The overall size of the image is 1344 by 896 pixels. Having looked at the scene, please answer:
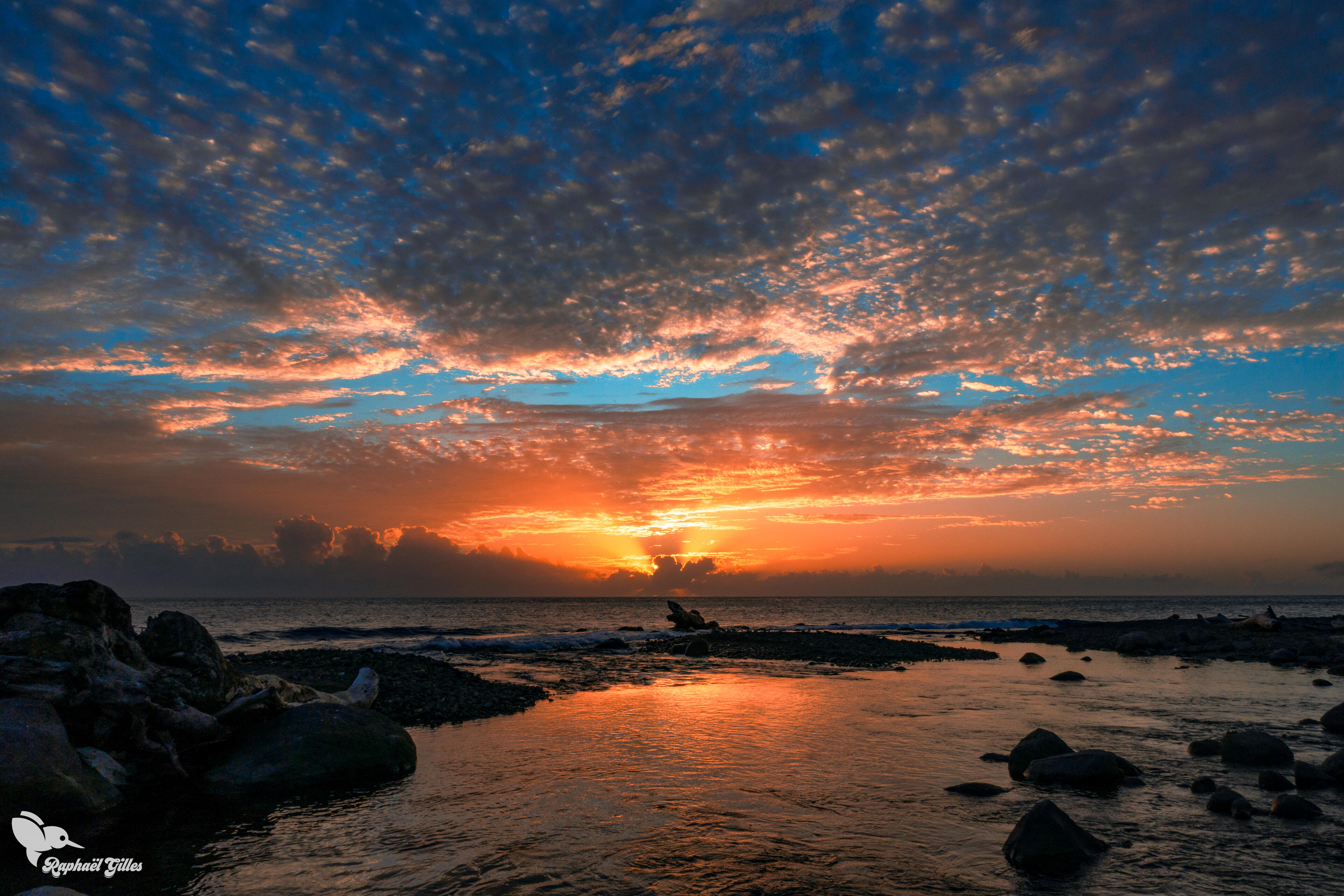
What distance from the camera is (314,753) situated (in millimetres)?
11297

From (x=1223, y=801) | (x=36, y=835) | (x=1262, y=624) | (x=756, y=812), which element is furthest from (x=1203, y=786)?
(x=1262, y=624)

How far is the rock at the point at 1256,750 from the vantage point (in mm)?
12734

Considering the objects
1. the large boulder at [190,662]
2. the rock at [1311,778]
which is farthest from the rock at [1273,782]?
the large boulder at [190,662]

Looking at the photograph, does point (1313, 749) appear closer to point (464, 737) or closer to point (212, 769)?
point (464, 737)

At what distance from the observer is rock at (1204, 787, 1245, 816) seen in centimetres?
993

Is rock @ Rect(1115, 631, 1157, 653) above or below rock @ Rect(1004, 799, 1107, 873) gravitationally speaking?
below

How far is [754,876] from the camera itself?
755cm

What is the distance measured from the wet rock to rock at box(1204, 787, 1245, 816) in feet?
2.42

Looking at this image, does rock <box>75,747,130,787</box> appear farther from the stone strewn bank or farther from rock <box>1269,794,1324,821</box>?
rock <box>1269,794,1324,821</box>

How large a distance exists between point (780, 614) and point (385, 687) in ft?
312

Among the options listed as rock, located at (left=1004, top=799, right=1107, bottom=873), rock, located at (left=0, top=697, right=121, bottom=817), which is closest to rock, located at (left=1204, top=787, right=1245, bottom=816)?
rock, located at (left=1004, top=799, right=1107, bottom=873)

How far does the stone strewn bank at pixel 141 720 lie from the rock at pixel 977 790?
31.5 feet

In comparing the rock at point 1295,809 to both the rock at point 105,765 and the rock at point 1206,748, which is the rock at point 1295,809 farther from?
the rock at point 105,765

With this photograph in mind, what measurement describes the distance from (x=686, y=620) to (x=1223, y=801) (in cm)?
6226
